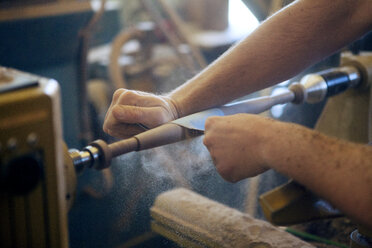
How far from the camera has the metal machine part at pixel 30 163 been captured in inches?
18.4

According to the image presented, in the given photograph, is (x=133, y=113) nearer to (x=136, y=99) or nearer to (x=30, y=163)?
(x=136, y=99)

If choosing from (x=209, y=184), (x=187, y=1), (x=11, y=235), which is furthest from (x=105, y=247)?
(x=187, y=1)

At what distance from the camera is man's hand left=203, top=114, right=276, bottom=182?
695mm

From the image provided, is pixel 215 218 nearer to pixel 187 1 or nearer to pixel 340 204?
pixel 340 204

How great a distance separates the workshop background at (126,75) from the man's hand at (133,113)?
0.05 metres

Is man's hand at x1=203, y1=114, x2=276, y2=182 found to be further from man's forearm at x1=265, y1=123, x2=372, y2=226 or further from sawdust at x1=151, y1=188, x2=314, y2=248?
sawdust at x1=151, y1=188, x2=314, y2=248

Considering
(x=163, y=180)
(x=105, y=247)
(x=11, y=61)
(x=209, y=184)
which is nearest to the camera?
(x=163, y=180)

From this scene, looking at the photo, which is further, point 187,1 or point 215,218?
point 187,1

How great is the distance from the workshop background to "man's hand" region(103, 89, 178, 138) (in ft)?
0.18

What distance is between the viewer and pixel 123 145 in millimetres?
698

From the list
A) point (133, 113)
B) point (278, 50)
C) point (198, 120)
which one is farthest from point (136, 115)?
point (278, 50)

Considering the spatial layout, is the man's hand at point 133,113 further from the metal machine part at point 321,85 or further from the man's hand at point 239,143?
the metal machine part at point 321,85

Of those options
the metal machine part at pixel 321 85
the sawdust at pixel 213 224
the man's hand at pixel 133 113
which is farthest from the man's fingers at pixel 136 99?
the metal machine part at pixel 321 85

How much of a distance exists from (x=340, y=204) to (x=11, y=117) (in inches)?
19.0
